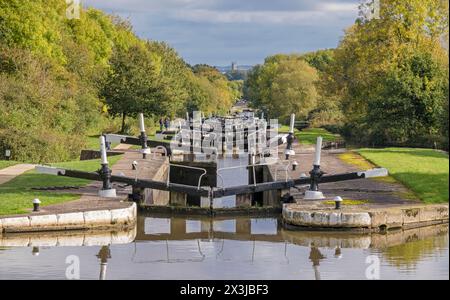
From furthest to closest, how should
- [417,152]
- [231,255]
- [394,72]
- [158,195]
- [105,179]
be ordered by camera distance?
[394,72]
[417,152]
[158,195]
[105,179]
[231,255]

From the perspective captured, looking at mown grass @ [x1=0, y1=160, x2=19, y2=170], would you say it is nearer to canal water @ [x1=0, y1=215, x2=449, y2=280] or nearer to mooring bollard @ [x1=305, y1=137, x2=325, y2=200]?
canal water @ [x1=0, y1=215, x2=449, y2=280]

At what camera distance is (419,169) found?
30.6 metres

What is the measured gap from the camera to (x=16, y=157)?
128ft

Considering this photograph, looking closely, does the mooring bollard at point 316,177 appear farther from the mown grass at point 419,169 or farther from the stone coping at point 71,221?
the stone coping at point 71,221

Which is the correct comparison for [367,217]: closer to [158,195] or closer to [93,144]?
[158,195]

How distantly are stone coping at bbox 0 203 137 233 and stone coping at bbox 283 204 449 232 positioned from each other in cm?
414

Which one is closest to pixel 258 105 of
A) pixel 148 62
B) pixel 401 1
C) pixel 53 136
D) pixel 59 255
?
pixel 148 62

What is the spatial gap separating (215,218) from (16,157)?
16.1 m

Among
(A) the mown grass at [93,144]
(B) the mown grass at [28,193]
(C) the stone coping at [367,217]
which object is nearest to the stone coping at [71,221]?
(B) the mown grass at [28,193]

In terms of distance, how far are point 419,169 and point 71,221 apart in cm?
1330

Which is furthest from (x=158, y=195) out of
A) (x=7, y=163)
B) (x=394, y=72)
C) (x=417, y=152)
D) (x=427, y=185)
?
(x=394, y=72)

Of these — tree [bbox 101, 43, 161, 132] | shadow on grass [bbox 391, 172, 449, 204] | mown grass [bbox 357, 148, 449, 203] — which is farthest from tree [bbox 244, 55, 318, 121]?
shadow on grass [bbox 391, 172, 449, 204]
